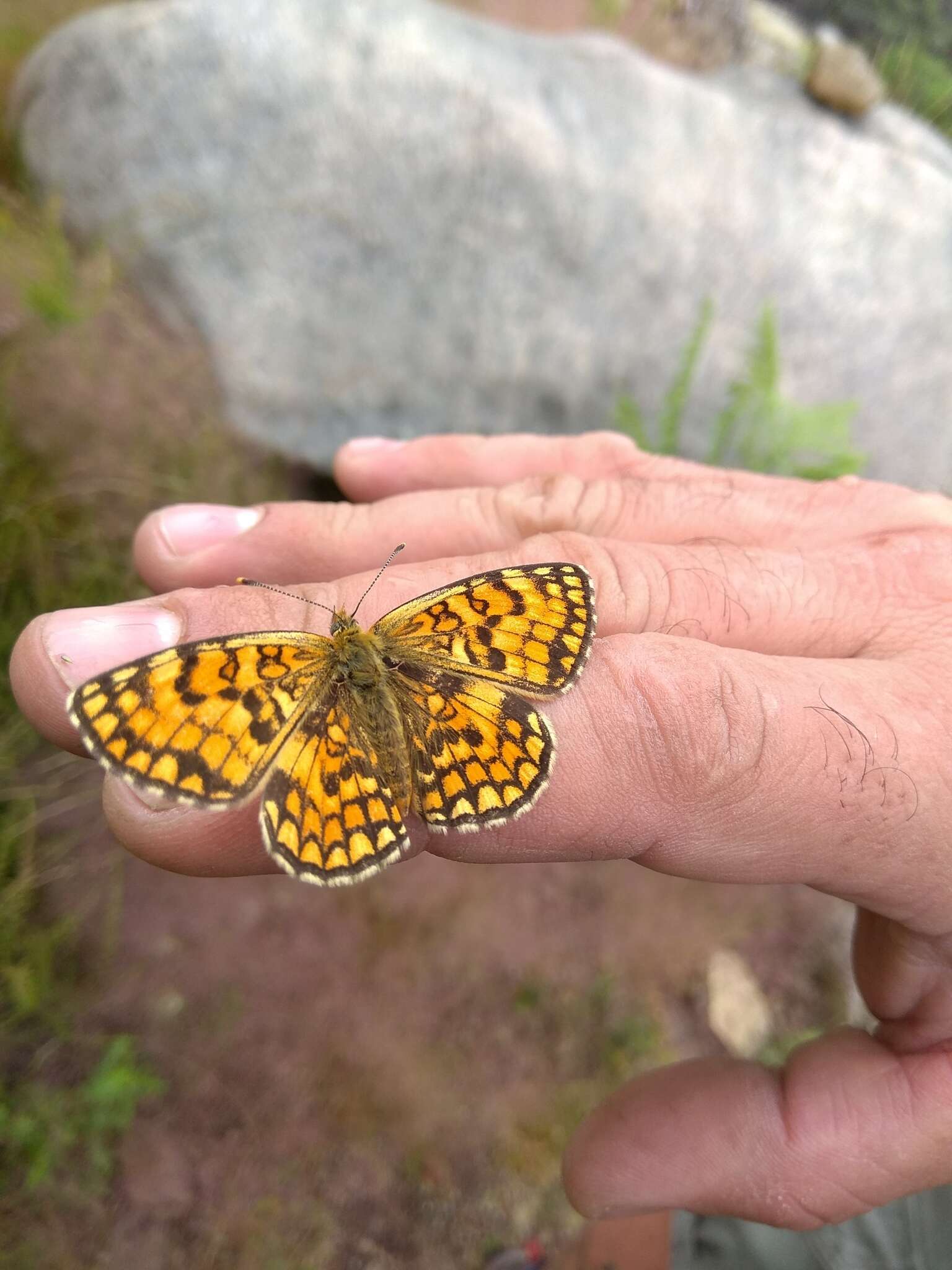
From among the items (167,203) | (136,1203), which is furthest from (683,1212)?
(167,203)

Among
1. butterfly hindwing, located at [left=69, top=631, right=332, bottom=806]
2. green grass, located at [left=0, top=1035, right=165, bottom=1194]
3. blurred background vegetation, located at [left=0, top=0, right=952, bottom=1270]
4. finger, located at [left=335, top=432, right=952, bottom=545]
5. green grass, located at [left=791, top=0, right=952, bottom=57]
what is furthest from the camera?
green grass, located at [left=791, top=0, right=952, bottom=57]

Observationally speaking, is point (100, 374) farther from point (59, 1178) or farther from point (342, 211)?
point (59, 1178)

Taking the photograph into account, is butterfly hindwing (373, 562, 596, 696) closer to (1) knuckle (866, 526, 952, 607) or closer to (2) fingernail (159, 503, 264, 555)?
(2) fingernail (159, 503, 264, 555)

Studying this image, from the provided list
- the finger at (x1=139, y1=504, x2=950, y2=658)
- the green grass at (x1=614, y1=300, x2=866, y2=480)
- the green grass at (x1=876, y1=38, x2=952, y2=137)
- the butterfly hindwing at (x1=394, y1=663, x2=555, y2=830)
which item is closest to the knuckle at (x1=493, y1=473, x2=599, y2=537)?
the finger at (x1=139, y1=504, x2=950, y2=658)

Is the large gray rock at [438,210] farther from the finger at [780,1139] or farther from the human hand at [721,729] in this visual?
the finger at [780,1139]

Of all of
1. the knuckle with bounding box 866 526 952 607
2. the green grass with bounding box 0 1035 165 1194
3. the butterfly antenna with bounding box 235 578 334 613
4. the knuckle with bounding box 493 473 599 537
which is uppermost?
the knuckle with bounding box 866 526 952 607
